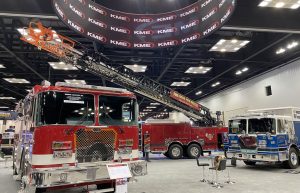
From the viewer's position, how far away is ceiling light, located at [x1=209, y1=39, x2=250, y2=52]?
51.4ft

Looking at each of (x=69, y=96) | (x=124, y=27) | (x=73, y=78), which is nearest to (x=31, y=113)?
(x=69, y=96)

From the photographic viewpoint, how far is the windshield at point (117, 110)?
6.56 metres

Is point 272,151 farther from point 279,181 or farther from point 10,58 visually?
point 10,58

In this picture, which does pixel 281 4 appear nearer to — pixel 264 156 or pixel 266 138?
pixel 266 138

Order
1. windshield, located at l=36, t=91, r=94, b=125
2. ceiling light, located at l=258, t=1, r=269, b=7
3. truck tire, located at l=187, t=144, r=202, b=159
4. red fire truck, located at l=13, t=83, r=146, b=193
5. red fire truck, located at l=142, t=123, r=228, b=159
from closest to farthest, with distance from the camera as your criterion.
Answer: red fire truck, located at l=13, t=83, r=146, b=193 < windshield, located at l=36, t=91, r=94, b=125 < ceiling light, located at l=258, t=1, r=269, b=7 < red fire truck, located at l=142, t=123, r=228, b=159 < truck tire, located at l=187, t=144, r=202, b=159

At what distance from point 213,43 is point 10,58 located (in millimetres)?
14185

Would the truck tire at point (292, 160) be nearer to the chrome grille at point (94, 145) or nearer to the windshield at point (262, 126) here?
the windshield at point (262, 126)

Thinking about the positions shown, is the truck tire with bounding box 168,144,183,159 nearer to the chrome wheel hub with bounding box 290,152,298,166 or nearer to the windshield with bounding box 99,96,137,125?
the chrome wheel hub with bounding box 290,152,298,166

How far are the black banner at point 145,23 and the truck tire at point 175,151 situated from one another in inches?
363

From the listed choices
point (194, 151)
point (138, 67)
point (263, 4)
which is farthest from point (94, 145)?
→ point (138, 67)

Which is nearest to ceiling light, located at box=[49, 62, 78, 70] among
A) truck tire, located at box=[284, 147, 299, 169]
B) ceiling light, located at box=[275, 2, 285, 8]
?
ceiling light, located at box=[275, 2, 285, 8]

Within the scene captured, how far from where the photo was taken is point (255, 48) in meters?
17.3

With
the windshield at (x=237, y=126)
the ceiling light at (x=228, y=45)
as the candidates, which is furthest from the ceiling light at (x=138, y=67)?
the windshield at (x=237, y=126)

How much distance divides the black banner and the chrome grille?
14.2 feet
